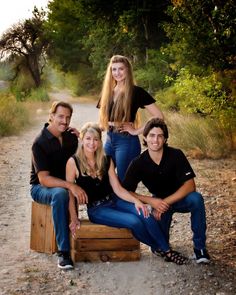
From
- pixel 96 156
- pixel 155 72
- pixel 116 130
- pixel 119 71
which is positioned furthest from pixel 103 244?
pixel 155 72

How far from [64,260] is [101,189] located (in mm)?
775

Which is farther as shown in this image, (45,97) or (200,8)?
(45,97)

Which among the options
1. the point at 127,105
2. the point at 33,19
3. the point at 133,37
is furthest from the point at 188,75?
the point at 33,19

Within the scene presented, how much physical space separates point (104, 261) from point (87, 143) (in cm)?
114

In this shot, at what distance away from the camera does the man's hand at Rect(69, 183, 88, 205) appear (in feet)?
15.3

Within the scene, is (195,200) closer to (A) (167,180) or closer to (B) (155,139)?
(A) (167,180)

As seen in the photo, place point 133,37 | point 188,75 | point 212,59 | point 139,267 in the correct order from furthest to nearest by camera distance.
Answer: point 133,37 < point 188,75 < point 212,59 < point 139,267

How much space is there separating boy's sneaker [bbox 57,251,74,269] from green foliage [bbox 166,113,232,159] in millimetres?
6046

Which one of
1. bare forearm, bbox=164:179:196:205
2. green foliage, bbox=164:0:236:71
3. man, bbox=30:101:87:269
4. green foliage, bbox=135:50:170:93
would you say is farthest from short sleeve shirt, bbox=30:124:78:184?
green foliage, bbox=135:50:170:93

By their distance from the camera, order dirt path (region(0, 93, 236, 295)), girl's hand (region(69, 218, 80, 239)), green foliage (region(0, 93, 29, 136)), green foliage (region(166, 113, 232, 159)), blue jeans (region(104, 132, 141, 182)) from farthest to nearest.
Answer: green foliage (region(0, 93, 29, 136))
green foliage (region(166, 113, 232, 159))
blue jeans (region(104, 132, 141, 182))
girl's hand (region(69, 218, 80, 239))
dirt path (region(0, 93, 236, 295))

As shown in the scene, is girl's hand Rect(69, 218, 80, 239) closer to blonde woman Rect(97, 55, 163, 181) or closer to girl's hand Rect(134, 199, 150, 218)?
girl's hand Rect(134, 199, 150, 218)

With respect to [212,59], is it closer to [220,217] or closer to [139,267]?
[220,217]

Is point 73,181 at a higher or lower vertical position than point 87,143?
lower

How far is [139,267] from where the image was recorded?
4672 millimetres
